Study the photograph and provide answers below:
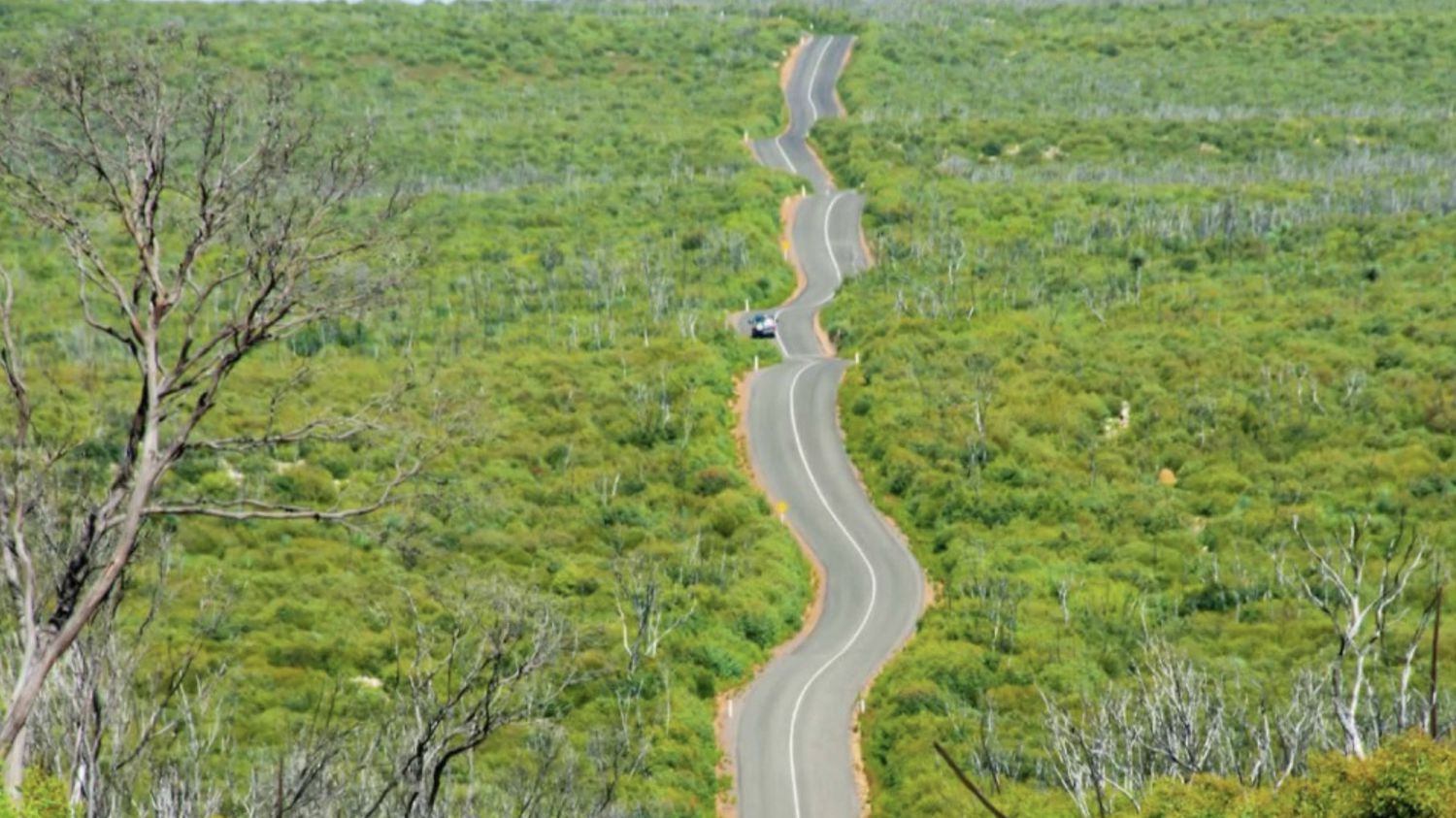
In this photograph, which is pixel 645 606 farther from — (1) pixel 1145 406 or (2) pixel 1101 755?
(1) pixel 1145 406

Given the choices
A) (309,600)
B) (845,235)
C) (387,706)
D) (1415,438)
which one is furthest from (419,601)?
(845,235)

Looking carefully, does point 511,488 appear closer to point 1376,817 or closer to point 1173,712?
point 1173,712

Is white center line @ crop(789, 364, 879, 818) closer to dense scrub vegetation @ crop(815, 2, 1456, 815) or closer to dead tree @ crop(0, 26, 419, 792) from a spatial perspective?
dense scrub vegetation @ crop(815, 2, 1456, 815)

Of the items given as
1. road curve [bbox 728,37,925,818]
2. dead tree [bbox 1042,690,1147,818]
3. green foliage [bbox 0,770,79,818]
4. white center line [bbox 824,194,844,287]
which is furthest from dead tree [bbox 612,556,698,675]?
white center line [bbox 824,194,844,287]

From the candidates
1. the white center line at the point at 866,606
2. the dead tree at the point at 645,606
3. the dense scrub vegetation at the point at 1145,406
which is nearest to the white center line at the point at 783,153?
the dense scrub vegetation at the point at 1145,406

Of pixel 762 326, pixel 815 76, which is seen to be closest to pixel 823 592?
pixel 762 326
